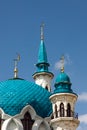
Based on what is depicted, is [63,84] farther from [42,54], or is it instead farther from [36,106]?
[42,54]

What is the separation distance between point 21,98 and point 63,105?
315 centimetres

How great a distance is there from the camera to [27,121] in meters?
32.0

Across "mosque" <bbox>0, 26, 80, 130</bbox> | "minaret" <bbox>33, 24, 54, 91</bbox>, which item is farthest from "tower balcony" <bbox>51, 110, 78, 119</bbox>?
"minaret" <bbox>33, 24, 54, 91</bbox>

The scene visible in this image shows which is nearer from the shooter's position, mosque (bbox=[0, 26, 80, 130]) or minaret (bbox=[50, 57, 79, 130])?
minaret (bbox=[50, 57, 79, 130])

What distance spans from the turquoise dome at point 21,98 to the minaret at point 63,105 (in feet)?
4.37

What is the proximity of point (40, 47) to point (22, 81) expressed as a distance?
9.04 meters

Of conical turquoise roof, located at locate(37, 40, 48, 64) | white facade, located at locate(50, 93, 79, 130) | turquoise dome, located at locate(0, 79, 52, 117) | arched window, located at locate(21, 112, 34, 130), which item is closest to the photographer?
white facade, located at locate(50, 93, 79, 130)

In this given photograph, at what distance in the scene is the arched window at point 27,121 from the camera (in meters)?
31.8

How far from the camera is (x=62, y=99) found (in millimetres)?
31125

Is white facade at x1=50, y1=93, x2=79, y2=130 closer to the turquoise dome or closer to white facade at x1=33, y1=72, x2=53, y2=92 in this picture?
the turquoise dome

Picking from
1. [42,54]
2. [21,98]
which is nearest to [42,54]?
[42,54]

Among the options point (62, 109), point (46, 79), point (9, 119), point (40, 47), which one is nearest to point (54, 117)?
point (62, 109)

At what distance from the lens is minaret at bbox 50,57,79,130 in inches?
1195

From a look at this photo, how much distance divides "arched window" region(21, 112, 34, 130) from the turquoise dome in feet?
1.99
